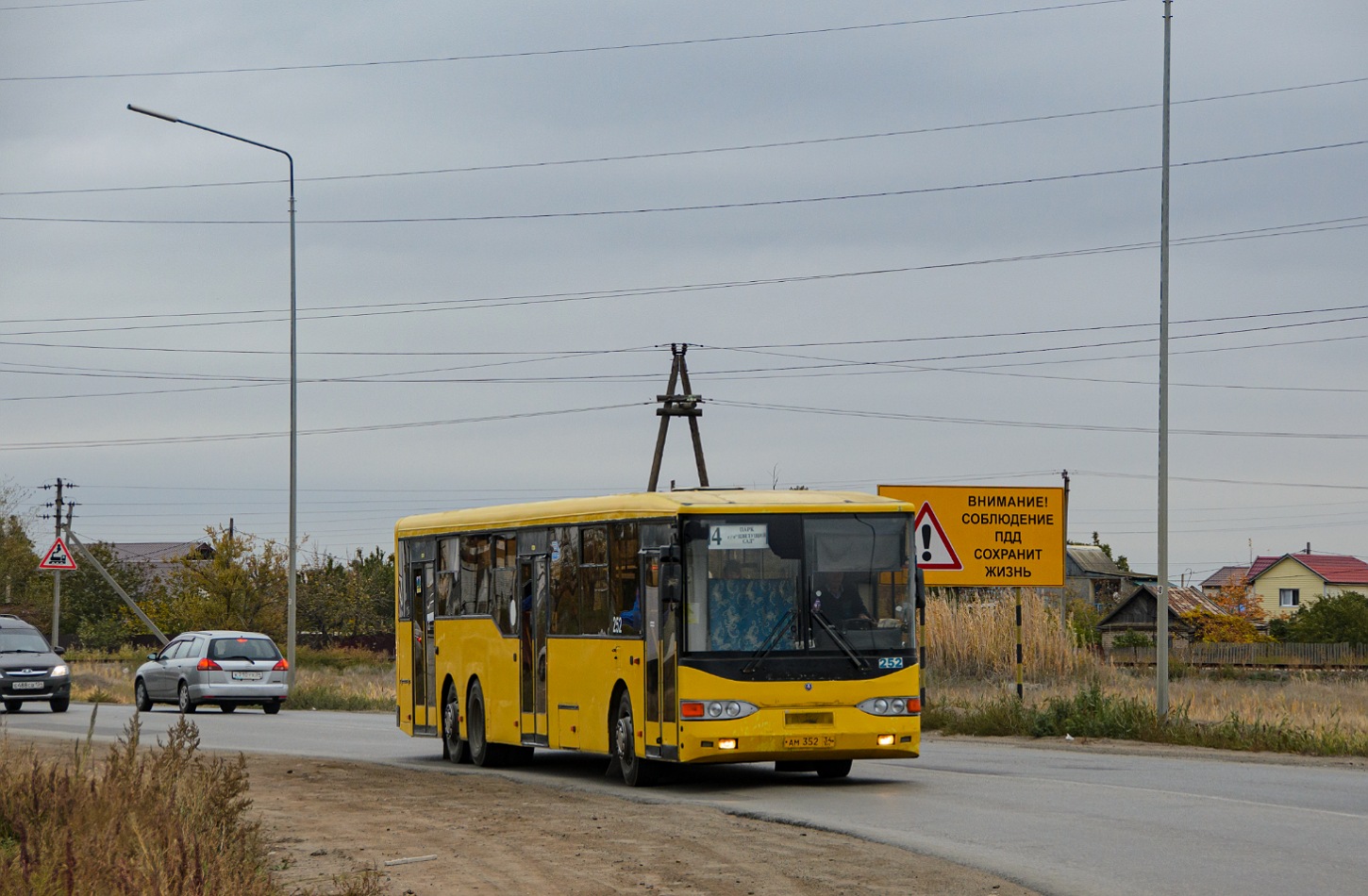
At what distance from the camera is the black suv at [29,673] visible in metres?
36.8

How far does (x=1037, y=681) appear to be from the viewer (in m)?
34.6

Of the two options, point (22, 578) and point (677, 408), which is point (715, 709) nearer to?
point (677, 408)

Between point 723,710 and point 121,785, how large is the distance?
6.67 meters

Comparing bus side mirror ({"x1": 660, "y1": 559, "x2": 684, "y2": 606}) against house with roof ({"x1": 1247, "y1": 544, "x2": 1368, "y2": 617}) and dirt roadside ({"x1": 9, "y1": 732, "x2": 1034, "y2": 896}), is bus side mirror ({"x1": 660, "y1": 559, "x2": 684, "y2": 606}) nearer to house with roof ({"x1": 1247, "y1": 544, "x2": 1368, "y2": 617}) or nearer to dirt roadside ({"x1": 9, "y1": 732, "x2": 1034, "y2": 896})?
dirt roadside ({"x1": 9, "y1": 732, "x2": 1034, "y2": 896})

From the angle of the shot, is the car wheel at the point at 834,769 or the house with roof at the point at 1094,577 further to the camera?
the house with roof at the point at 1094,577

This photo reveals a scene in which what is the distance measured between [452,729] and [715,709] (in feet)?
20.9

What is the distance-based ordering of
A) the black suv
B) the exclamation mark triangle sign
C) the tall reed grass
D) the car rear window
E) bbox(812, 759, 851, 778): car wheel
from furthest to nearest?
the black suv → the car rear window → the exclamation mark triangle sign → bbox(812, 759, 851, 778): car wheel → the tall reed grass

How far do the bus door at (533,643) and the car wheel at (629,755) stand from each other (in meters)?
1.82

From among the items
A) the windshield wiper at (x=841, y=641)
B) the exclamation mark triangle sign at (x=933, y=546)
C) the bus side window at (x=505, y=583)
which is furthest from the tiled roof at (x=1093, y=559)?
the windshield wiper at (x=841, y=641)

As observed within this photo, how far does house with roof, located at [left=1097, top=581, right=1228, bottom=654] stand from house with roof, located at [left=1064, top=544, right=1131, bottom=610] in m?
12.2

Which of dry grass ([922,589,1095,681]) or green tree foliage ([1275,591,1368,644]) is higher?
dry grass ([922,589,1095,681])

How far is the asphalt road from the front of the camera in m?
11.5

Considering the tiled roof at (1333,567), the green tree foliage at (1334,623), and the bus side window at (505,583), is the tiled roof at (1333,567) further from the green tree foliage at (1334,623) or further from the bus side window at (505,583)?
the bus side window at (505,583)

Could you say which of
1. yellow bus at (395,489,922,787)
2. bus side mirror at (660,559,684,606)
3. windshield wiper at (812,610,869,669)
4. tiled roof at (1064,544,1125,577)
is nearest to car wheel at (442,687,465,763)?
yellow bus at (395,489,922,787)
